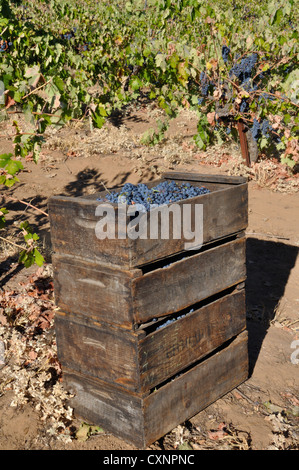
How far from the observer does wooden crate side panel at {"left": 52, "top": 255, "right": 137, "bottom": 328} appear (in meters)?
2.53

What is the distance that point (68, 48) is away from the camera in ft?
36.5

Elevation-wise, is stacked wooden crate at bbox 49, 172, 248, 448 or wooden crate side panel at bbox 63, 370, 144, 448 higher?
stacked wooden crate at bbox 49, 172, 248, 448

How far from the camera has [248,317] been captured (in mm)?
4305

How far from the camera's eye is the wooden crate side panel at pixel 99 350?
2.59 meters

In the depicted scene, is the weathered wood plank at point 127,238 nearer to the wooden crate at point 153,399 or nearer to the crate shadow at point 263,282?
the wooden crate at point 153,399

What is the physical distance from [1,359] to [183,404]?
53.0 inches

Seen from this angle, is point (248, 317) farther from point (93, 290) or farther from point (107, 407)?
point (93, 290)

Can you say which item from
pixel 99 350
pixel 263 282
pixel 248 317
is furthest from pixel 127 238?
pixel 263 282

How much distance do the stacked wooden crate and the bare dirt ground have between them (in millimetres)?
164

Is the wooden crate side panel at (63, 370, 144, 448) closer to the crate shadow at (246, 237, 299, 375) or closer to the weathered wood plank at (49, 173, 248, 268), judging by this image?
the weathered wood plank at (49, 173, 248, 268)

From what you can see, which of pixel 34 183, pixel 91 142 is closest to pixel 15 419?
pixel 34 183

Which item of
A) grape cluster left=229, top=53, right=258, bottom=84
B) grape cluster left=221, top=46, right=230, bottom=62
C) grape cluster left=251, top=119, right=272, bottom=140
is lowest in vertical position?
grape cluster left=251, top=119, right=272, bottom=140

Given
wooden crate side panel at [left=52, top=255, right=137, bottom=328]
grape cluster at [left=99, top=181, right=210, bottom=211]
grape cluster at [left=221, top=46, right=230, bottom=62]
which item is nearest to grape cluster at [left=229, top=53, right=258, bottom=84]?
grape cluster at [left=221, top=46, right=230, bottom=62]
